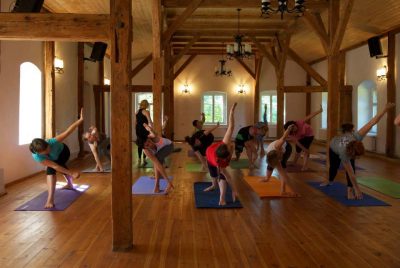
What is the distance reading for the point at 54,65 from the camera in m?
7.58

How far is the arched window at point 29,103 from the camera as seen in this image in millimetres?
6703

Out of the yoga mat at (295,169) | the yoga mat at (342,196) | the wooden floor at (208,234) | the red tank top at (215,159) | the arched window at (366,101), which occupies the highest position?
the arched window at (366,101)

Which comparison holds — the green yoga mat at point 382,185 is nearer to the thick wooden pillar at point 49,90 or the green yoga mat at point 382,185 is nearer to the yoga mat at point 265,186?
the yoga mat at point 265,186

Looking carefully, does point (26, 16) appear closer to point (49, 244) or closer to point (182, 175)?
point (49, 244)

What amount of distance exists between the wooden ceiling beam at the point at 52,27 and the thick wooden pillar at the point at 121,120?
17cm

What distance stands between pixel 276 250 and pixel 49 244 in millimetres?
2021

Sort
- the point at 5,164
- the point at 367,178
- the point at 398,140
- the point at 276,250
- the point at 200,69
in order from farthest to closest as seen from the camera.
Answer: the point at 200,69 < the point at 398,140 < the point at 367,178 < the point at 5,164 < the point at 276,250

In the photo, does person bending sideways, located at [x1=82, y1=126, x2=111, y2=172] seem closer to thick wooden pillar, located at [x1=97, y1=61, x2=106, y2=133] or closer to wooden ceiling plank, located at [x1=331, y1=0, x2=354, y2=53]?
thick wooden pillar, located at [x1=97, y1=61, x2=106, y2=133]

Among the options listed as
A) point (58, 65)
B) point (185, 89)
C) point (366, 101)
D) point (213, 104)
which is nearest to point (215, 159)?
point (58, 65)

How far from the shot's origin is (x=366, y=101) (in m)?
11.0

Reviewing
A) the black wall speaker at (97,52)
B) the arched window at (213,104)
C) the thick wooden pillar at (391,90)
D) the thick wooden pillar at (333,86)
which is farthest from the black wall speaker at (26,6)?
the arched window at (213,104)

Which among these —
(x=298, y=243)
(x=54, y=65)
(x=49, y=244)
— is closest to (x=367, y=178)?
(x=298, y=243)

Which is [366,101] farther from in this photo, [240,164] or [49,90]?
[49,90]

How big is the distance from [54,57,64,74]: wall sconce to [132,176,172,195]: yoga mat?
3.17m
